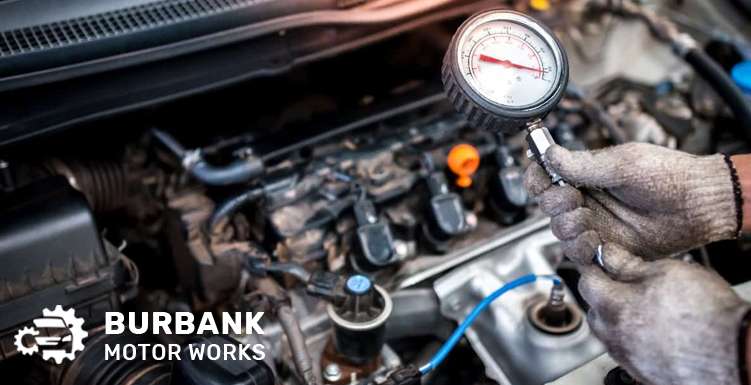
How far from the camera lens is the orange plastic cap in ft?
5.39

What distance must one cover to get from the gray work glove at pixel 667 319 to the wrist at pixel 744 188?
202 millimetres

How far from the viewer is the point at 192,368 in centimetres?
118

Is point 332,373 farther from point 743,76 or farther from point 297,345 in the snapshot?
point 743,76

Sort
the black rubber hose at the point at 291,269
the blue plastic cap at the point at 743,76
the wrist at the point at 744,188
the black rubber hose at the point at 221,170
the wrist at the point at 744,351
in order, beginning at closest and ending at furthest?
1. the wrist at the point at 744,351
2. the wrist at the point at 744,188
3. the black rubber hose at the point at 291,269
4. the black rubber hose at the point at 221,170
5. the blue plastic cap at the point at 743,76

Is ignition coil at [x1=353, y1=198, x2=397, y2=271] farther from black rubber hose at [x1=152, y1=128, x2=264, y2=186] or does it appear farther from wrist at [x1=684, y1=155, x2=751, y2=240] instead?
wrist at [x1=684, y1=155, x2=751, y2=240]

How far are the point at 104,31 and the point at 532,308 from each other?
0.97m

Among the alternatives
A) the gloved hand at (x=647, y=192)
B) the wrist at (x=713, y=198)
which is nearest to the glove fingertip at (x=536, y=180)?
the gloved hand at (x=647, y=192)

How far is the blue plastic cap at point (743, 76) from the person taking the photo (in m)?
1.96

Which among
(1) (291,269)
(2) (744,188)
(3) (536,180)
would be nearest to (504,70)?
(3) (536,180)

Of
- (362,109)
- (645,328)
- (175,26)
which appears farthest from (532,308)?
(175,26)

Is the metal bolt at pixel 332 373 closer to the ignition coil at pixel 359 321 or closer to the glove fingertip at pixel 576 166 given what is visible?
the ignition coil at pixel 359 321

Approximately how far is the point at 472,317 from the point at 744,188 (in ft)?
Result: 1.72

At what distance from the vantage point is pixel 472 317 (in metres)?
1.43

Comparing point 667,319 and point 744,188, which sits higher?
point 744,188
